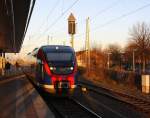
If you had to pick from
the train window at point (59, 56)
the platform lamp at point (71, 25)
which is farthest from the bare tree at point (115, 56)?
the train window at point (59, 56)

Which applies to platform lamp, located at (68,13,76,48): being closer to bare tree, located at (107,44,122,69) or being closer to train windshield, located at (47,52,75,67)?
train windshield, located at (47,52,75,67)

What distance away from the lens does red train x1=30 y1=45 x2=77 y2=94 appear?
64.5 feet

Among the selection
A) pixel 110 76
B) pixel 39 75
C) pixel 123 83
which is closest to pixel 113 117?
pixel 39 75

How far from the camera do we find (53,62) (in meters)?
20.1

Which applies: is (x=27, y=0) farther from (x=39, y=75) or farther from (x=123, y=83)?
(x=123, y=83)

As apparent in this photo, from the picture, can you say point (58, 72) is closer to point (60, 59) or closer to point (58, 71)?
point (58, 71)

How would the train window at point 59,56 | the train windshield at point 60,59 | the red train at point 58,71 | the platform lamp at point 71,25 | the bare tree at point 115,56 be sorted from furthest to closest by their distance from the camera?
1. the bare tree at point 115,56
2. the platform lamp at point 71,25
3. the train window at point 59,56
4. the train windshield at point 60,59
5. the red train at point 58,71

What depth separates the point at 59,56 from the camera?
67.5 ft

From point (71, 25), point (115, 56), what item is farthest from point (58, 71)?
point (115, 56)

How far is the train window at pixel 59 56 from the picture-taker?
66.9 ft

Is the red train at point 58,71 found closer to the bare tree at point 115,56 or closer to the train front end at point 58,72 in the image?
the train front end at point 58,72

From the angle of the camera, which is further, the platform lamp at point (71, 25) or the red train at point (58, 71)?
the platform lamp at point (71, 25)

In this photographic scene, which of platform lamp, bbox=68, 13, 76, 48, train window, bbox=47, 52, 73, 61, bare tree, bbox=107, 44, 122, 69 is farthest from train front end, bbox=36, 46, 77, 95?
bare tree, bbox=107, 44, 122, 69

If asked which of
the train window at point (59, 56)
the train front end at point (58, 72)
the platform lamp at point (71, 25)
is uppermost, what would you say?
the platform lamp at point (71, 25)
